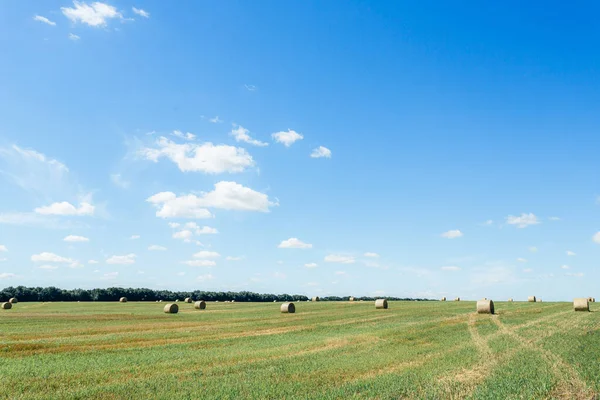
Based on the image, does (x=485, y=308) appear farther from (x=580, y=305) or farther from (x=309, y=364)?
(x=309, y=364)

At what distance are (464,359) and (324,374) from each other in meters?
5.53

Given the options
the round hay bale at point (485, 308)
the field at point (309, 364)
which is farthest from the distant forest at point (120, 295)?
the field at point (309, 364)

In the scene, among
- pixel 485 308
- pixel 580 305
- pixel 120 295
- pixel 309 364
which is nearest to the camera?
pixel 309 364

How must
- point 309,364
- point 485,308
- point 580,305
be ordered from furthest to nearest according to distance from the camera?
1. point 580,305
2. point 485,308
3. point 309,364

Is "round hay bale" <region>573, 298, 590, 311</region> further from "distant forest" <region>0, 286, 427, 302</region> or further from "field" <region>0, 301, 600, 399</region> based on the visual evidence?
"distant forest" <region>0, 286, 427, 302</region>

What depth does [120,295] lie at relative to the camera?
10862cm

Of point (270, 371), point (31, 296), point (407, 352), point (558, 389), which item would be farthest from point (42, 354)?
point (31, 296)

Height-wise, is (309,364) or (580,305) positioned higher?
(580,305)

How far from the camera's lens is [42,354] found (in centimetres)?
1838

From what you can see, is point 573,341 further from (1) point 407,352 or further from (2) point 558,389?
(2) point 558,389

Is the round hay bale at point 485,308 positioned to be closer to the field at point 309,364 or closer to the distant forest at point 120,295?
the field at point 309,364

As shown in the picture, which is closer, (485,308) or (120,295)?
(485,308)

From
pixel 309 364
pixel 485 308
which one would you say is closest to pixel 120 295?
pixel 485 308

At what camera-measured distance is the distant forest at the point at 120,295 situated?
324 ft
